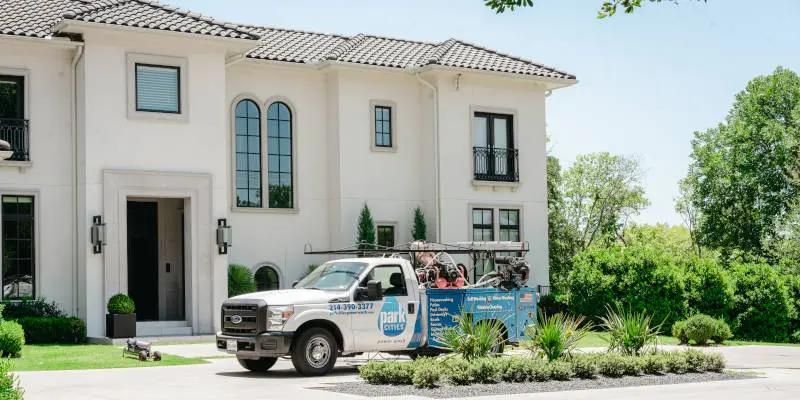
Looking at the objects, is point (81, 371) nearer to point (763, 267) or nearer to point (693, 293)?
point (693, 293)

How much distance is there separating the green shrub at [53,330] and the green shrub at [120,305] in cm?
73

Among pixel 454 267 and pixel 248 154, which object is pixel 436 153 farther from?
pixel 454 267

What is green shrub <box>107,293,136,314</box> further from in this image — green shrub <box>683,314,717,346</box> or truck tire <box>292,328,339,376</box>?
green shrub <box>683,314,717,346</box>

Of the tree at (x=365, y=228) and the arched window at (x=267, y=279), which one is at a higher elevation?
the tree at (x=365, y=228)

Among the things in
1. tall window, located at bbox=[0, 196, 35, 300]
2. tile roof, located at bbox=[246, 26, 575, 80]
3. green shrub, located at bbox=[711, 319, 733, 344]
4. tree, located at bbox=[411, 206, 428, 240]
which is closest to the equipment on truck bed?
green shrub, located at bbox=[711, 319, 733, 344]

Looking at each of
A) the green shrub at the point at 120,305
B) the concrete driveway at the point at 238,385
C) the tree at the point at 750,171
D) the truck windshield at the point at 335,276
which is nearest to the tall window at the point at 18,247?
the green shrub at the point at 120,305

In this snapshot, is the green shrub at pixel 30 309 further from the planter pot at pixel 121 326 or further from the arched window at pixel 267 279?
the arched window at pixel 267 279

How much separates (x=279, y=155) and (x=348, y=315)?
1288 centimetres

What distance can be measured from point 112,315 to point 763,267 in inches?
736

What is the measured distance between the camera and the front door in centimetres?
2912

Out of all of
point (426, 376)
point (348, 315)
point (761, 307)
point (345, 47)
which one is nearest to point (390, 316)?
point (348, 315)

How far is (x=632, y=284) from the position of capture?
31297 millimetres

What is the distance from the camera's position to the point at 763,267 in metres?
33.2

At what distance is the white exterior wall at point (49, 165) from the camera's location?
87.1 feet
